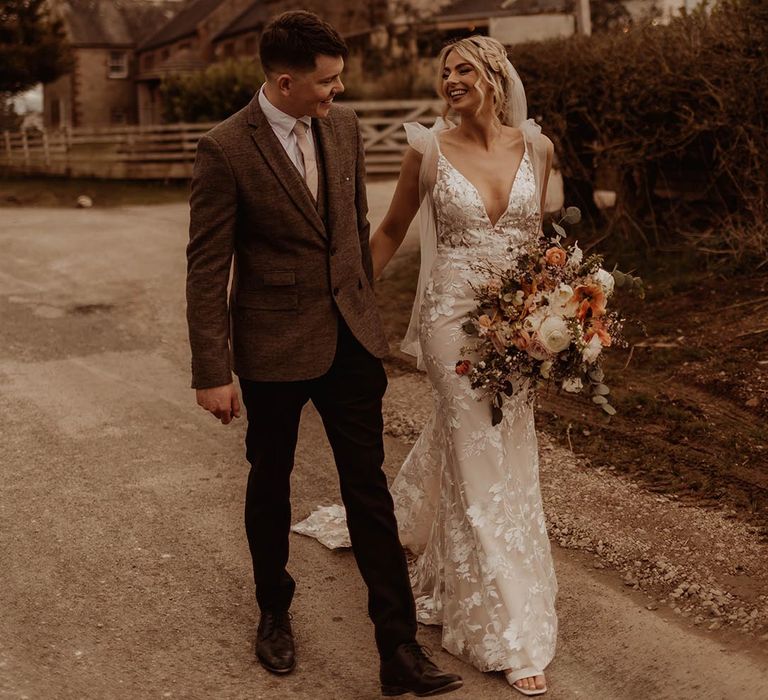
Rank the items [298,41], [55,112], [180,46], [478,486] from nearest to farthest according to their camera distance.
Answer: [298,41]
[478,486]
[180,46]
[55,112]

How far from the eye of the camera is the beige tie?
13.0 feet

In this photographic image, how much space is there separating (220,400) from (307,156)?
3.01 feet

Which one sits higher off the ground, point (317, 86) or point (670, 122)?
point (317, 86)

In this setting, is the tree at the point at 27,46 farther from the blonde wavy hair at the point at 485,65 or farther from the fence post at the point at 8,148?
the blonde wavy hair at the point at 485,65

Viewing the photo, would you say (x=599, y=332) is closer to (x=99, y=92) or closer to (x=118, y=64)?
(x=99, y=92)

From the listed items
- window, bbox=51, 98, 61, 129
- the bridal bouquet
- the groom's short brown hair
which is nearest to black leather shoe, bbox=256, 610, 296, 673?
the bridal bouquet

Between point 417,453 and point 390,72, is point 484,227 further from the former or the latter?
point 390,72

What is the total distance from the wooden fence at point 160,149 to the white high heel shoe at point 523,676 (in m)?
21.2

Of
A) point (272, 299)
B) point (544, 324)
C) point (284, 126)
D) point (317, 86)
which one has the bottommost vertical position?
point (544, 324)

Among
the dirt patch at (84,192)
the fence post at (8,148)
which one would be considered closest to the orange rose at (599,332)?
the dirt patch at (84,192)

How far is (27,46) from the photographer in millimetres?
35125

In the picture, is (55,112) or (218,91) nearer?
(218,91)

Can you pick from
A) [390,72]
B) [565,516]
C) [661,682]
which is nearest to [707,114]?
[565,516]

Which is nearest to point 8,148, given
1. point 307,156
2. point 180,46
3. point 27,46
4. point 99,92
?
point 27,46
